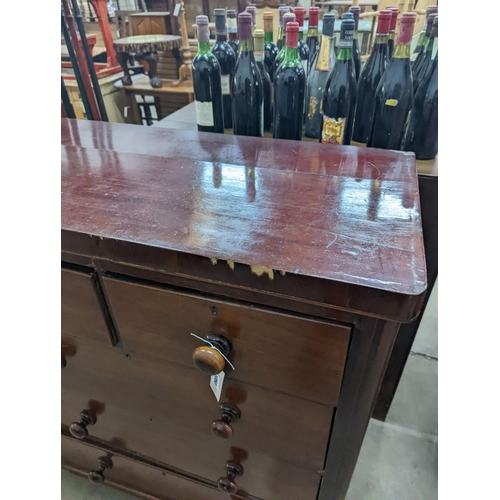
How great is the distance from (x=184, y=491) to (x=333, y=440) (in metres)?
0.52

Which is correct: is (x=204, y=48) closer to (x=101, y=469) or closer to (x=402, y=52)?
(x=402, y=52)

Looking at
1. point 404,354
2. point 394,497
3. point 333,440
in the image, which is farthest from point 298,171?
point 394,497

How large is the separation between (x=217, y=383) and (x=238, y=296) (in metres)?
0.18

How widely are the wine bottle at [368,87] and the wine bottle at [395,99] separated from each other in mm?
43

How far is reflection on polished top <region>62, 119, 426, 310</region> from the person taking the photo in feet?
1.43

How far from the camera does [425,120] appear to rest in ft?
2.61

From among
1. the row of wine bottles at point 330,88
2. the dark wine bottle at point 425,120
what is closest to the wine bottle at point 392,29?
the row of wine bottles at point 330,88

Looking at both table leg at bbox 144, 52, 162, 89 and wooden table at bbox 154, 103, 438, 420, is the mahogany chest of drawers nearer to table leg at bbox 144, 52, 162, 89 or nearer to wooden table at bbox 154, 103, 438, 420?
wooden table at bbox 154, 103, 438, 420

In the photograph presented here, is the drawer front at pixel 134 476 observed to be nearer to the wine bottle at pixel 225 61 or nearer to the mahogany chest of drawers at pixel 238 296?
the mahogany chest of drawers at pixel 238 296

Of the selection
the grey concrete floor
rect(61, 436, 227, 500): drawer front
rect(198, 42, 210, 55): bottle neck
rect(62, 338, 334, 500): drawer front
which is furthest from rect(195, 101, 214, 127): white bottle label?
the grey concrete floor

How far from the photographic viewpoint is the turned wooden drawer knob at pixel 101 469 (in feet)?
3.03

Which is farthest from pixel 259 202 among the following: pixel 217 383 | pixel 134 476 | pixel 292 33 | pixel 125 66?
pixel 125 66

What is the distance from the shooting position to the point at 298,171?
0.67 meters

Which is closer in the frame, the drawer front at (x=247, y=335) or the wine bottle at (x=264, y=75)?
the drawer front at (x=247, y=335)
